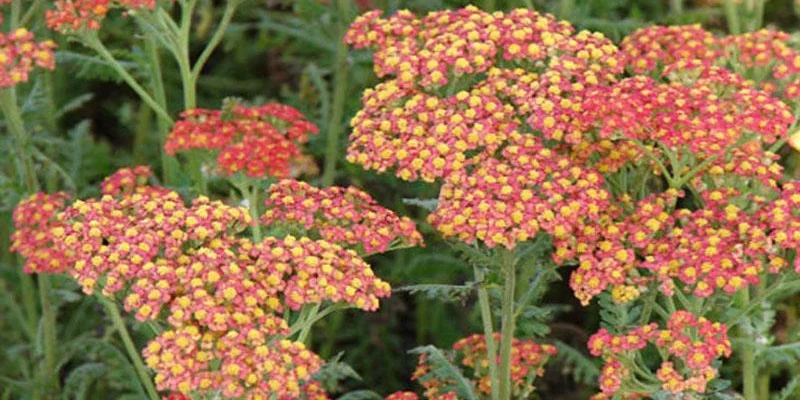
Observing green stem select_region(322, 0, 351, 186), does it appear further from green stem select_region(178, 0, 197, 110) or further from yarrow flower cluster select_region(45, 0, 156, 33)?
yarrow flower cluster select_region(45, 0, 156, 33)

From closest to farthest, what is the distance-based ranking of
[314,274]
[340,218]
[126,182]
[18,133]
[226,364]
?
[226,364] < [314,274] < [340,218] < [126,182] < [18,133]

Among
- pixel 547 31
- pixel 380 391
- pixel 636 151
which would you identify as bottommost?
pixel 380 391

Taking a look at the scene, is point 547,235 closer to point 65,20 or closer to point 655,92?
point 655,92

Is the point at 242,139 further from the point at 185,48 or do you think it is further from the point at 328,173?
the point at 328,173

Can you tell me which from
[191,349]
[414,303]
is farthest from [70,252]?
[414,303]

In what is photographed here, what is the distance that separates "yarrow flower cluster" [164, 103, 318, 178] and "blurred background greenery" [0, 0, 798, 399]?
1.59 ft

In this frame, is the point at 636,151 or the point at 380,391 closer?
the point at 636,151

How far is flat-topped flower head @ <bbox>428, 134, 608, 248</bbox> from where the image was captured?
150 inches

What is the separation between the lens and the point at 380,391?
600cm

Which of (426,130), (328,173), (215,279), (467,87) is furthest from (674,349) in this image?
(328,173)

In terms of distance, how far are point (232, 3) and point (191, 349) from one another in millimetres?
1613

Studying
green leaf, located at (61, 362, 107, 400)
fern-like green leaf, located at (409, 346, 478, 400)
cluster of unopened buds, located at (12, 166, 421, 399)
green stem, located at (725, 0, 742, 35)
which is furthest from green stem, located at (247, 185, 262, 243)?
green stem, located at (725, 0, 742, 35)

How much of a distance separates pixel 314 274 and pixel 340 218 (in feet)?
1.13

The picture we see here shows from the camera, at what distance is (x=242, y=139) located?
454cm
